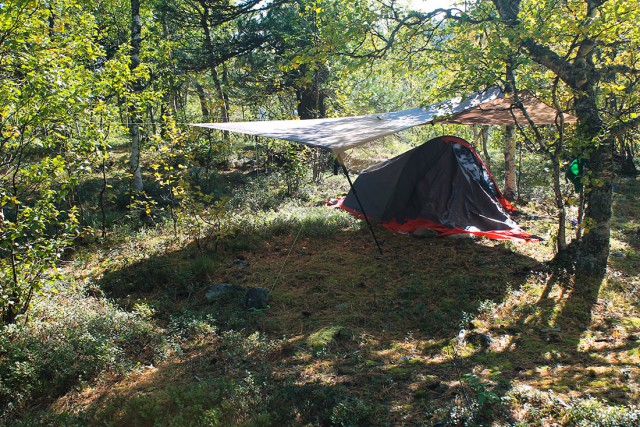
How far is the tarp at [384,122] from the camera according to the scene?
19.9 ft

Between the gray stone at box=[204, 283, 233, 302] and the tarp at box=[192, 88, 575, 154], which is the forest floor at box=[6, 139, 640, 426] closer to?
the gray stone at box=[204, 283, 233, 302]

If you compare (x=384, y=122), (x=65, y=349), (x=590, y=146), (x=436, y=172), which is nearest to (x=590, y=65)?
(x=590, y=146)

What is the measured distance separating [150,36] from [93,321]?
33.4ft

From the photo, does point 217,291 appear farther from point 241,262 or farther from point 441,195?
point 441,195

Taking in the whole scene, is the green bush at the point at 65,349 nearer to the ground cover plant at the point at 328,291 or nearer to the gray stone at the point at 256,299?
the ground cover plant at the point at 328,291

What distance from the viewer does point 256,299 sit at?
5141 mm

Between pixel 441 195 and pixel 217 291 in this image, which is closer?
pixel 217 291

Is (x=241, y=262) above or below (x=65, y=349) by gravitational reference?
below

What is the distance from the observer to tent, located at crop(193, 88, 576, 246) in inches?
270

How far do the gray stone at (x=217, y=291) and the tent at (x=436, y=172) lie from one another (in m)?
2.31

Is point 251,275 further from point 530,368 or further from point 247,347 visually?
point 530,368

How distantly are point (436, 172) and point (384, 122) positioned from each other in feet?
4.24

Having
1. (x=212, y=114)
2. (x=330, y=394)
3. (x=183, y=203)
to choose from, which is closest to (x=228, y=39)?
(x=212, y=114)

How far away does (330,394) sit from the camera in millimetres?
3141
